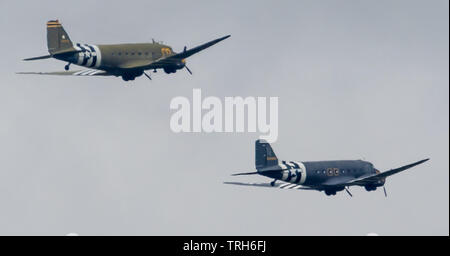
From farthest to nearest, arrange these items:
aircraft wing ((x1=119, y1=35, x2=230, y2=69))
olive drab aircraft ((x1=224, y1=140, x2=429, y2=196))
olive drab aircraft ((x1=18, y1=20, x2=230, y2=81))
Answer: olive drab aircraft ((x1=224, y1=140, x2=429, y2=196)) < aircraft wing ((x1=119, y1=35, x2=230, y2=69)) < olive drab aircraft ((x1=18, y1=20, x2=230, y2=81))

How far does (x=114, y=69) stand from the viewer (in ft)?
484

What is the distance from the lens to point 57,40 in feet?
481

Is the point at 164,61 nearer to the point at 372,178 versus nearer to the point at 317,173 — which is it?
the point at 317,173

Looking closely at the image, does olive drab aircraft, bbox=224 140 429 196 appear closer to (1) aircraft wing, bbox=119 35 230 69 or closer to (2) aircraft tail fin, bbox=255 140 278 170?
(2) aircraft tail fin, bbox=255 140 278 170

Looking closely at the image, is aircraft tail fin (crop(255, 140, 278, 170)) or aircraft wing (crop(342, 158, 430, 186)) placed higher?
aircraft tail fin (crop(255, 140, 278, 170))

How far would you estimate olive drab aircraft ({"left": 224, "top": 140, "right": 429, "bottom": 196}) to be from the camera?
513ft

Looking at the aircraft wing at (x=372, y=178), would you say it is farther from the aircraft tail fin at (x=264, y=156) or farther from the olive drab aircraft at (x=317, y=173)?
the aircraft tail fin at (x=264, y=156)

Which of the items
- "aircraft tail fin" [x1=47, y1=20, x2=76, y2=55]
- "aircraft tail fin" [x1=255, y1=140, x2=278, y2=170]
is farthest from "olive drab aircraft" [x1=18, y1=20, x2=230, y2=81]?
"aircraft tail fin" [x1=255, y1=140, x2=278, y2=170]

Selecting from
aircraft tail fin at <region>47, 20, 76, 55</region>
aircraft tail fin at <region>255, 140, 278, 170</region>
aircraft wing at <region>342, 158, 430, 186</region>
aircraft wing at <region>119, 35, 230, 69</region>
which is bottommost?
aircraft wing at <region>342, 158, 430, 186</region>

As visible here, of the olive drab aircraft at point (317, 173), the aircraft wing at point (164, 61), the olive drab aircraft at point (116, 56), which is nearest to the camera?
the olive drab aircraft at point (116, 56)

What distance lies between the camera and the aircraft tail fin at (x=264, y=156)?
6156 inches

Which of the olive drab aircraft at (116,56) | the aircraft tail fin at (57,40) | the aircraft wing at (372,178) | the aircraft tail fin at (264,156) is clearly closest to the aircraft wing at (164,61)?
A: the olive drab aircraft at (116,56)
